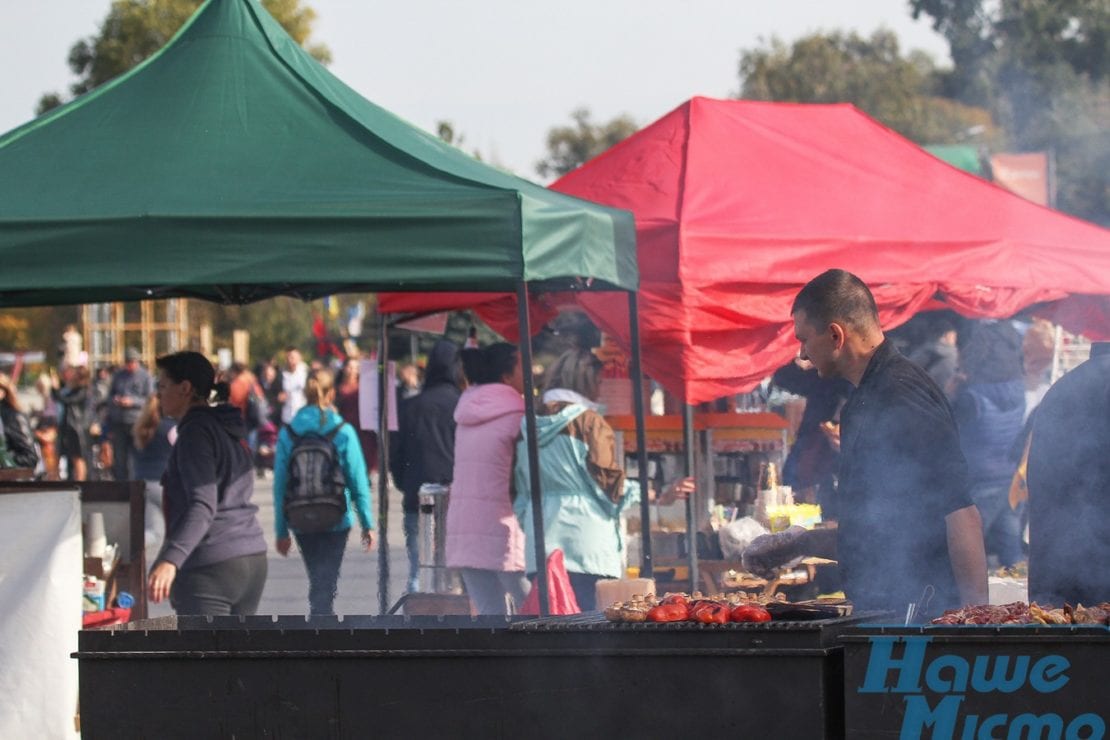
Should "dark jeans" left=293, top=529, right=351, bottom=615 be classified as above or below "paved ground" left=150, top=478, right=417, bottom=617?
above

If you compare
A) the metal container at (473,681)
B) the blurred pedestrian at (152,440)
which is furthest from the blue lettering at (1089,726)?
the blurred pedestrian at (152,440)

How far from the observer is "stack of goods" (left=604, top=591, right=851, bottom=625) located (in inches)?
134

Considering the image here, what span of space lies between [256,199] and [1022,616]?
120 inches

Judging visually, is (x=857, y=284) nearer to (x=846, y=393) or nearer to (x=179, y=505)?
(x=179, y=505)

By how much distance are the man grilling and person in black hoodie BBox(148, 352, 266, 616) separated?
107 inches

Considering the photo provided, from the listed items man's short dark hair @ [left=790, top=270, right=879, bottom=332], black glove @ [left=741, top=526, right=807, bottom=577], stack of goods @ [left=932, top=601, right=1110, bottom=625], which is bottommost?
stack of goods @ [left=932, top=601, right=1110, bottom=625]

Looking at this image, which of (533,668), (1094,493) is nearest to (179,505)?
(533,668)

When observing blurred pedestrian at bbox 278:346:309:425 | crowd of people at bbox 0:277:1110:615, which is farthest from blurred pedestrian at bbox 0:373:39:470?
blurred pedestrian at bbox 278:346:309:425

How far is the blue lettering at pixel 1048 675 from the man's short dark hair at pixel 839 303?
105 cm

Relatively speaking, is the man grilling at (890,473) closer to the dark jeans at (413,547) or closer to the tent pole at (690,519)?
the tent pole at (690,519)

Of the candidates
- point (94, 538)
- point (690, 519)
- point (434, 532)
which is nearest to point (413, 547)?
point (434, 532)

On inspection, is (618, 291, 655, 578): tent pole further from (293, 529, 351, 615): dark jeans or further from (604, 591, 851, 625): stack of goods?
(604, 591, 851, 625): stack of goods

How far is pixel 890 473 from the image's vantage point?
12.2 ft

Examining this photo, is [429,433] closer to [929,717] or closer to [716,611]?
[716,611]
